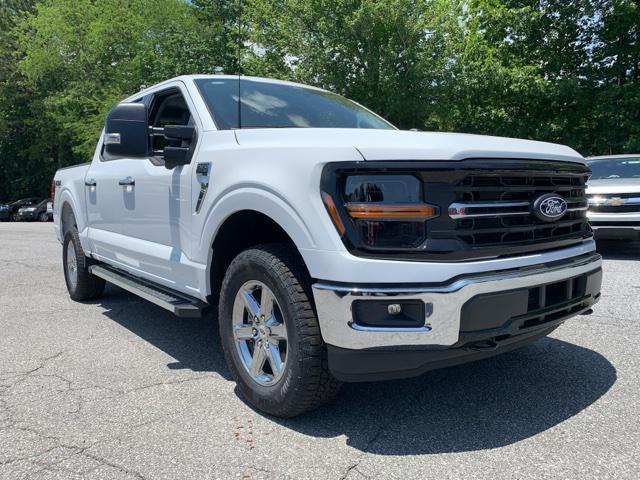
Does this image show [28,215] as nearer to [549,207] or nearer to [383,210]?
[383,210]

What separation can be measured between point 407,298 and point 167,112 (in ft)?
9.35

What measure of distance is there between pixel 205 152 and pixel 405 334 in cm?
172

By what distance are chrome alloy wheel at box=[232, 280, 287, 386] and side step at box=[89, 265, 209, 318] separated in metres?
0.42

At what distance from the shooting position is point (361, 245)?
2.37 meters

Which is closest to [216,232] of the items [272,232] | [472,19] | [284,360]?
[272,232]

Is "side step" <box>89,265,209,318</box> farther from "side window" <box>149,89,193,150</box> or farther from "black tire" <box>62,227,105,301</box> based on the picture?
"side window" <box>149,89,193,150</box>

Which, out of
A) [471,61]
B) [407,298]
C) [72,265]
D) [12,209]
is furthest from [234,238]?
[12,209]

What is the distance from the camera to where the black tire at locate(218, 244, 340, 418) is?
2.55 meters

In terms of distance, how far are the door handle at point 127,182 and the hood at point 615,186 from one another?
6692 millimetres

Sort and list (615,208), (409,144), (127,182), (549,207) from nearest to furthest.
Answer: (409,144) < (549,207) < (127,182) < (615,208)

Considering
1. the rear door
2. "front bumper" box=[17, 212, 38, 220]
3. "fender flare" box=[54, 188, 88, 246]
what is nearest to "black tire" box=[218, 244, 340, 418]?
the rear door

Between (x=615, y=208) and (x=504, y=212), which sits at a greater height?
(x=504, y=212)

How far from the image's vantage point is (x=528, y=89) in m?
18.9

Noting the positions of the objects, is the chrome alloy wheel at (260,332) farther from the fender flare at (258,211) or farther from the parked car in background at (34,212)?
the parked car in background at (34,212)
